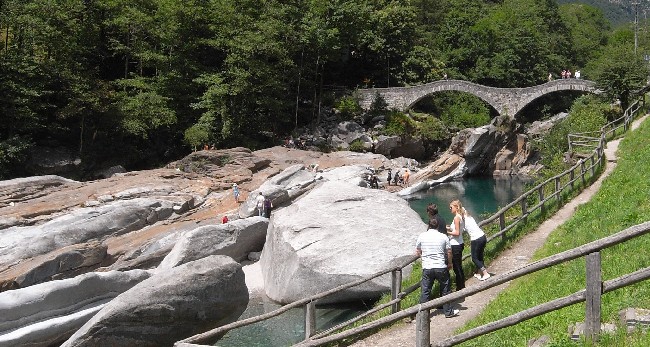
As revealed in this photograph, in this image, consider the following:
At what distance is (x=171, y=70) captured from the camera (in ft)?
157

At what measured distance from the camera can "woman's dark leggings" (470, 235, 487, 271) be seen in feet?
40.4

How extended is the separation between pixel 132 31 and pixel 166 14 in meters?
3.23

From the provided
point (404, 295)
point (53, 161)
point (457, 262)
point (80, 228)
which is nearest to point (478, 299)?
point (457, 262)

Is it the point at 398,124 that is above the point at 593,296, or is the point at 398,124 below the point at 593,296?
below

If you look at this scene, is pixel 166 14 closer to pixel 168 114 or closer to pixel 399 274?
pixel 168 114

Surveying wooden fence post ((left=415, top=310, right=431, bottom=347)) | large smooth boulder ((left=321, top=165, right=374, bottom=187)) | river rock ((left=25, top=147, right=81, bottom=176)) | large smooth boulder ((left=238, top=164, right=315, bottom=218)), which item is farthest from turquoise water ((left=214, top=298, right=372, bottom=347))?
river rock ((left=25, top=147, right=81, bottom=176))

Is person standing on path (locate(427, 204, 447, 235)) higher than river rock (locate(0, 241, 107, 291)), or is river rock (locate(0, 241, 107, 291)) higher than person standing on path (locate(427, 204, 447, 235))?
person standing on path (locate(427, 204, 447, 235))

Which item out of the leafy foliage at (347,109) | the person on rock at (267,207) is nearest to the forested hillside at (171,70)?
the leafy foliage at (347,109)

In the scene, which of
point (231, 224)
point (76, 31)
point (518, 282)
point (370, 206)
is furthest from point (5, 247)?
point (76, 31)

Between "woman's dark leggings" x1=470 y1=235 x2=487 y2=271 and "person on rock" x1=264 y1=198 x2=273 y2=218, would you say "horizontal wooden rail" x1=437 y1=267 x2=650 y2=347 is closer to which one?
"woman's dark leggings" x1=470 y1=235 x2=487 y2=271

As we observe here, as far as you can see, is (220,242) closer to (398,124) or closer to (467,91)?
(398,124)

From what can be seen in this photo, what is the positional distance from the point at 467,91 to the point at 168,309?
47.8 m

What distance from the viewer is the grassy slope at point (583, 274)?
7281 mm

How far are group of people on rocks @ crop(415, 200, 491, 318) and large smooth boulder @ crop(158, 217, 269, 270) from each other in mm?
11274
